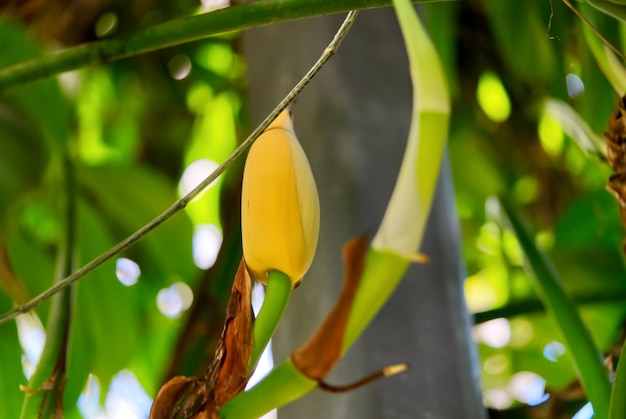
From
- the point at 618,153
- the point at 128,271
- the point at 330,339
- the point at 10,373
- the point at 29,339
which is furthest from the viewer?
the point at 128,271

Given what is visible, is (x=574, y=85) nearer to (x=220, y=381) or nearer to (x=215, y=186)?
(x=215, y=186)

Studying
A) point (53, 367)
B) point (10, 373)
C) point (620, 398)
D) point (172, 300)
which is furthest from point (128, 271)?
point (620, 398)

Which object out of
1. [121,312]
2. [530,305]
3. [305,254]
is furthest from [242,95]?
[305,254]

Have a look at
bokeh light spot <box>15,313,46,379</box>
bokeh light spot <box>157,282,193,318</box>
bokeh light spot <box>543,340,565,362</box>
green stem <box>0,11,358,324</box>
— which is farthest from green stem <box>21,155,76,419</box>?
bokeh light spot <box>543,340,565,362</box>

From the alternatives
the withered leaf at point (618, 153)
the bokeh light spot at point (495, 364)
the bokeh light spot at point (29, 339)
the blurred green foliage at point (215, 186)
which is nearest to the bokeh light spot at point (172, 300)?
the blurred green foliage at point (215, 186)

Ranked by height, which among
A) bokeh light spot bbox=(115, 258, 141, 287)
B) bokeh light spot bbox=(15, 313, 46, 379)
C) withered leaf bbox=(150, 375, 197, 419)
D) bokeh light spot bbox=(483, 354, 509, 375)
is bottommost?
withered leaf bbox=(150, 375, 197, 419)

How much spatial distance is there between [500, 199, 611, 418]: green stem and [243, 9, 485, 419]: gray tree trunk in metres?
0.03

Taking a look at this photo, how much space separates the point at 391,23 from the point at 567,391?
206mm

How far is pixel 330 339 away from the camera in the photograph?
5.1 inches

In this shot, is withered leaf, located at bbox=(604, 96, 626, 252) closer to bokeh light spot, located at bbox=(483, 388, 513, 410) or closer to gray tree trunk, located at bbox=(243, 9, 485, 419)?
gray tree trunk, located at bbox=(243, 9, 485, 419)

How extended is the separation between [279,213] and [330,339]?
3 centimetres

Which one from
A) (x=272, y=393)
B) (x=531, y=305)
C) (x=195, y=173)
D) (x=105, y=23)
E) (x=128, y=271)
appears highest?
(x=105, y=23)

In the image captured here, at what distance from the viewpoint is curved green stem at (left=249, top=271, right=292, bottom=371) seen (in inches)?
5.8

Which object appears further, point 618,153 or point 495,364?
point 495,364
